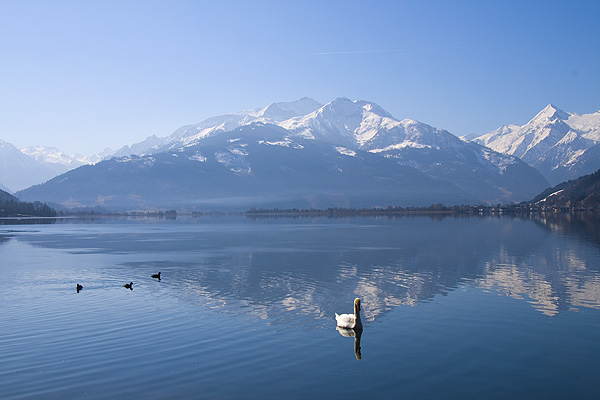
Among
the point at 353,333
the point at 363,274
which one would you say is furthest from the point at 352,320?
the point at 363,274

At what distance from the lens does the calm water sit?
18141 millimetres

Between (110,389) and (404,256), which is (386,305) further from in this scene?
(404,256)

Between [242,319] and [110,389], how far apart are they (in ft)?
35.9

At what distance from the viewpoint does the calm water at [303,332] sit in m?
18.1

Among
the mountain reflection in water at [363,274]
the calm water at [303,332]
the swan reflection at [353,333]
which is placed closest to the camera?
the calm water at [303,332]

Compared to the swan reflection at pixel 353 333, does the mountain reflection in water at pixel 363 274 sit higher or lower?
higher

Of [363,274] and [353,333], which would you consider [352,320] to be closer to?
[353,333]

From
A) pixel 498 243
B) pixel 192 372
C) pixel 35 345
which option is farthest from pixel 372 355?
pixel 498 243

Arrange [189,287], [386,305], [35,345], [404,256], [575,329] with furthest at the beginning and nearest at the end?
1. [404,256]
2. [189,287]
3. [386,305]
4. [575,329]
5. [35,345]

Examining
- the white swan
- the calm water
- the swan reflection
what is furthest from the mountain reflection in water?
the swan reflection

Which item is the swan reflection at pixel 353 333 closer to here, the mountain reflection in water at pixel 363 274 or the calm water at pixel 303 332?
the calm water at pixel 303 332

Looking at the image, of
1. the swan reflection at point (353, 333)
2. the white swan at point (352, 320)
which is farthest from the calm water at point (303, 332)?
the white swan at point (352, 320)

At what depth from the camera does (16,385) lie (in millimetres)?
18219

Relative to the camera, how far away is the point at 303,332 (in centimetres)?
2536
